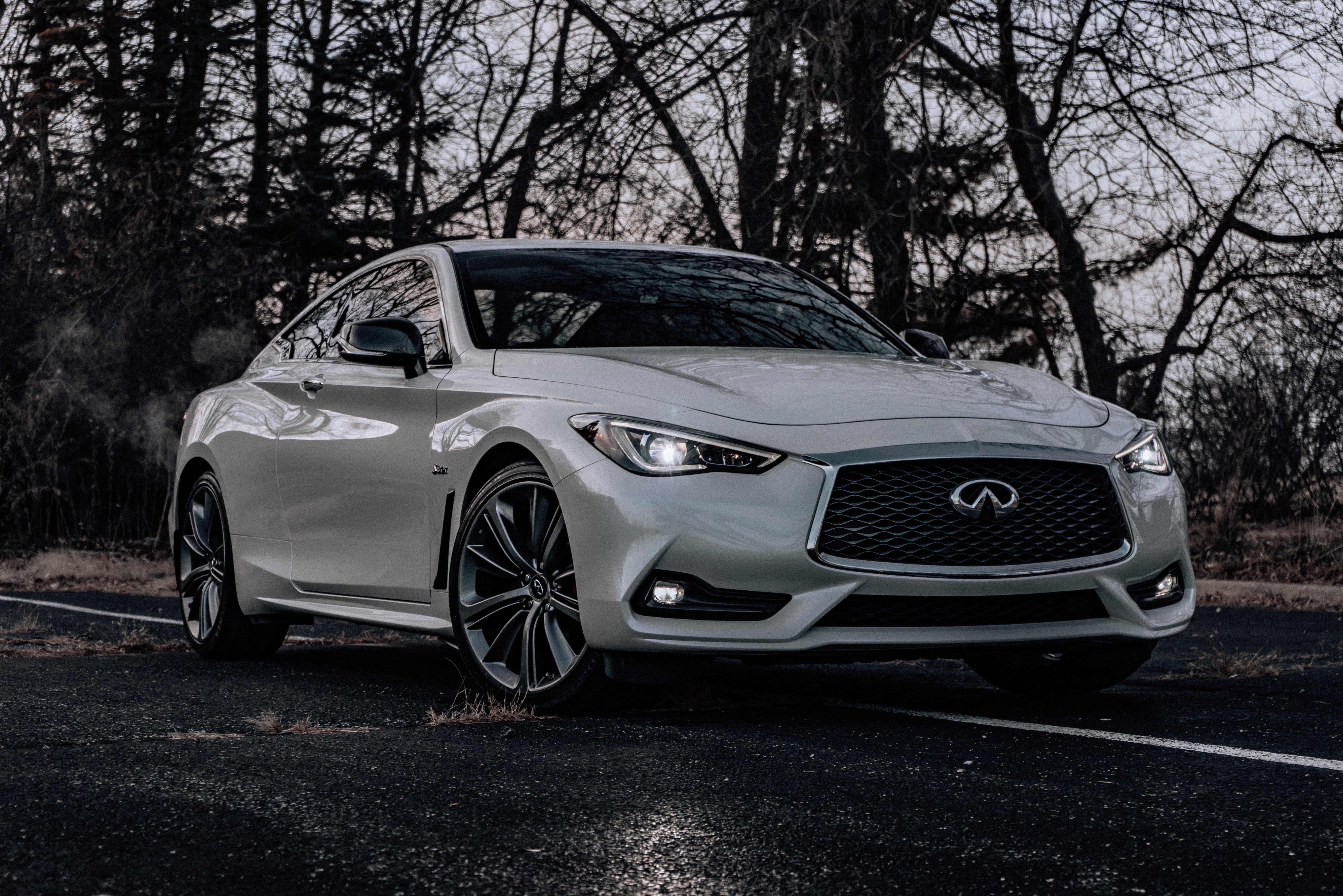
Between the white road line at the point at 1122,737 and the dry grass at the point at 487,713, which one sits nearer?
the white road line at the point at 1122,737

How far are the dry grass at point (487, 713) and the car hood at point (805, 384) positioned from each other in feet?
3.34

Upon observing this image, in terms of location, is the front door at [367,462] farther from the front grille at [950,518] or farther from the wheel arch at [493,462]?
the front grille at [950,518]

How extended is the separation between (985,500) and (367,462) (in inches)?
94.2

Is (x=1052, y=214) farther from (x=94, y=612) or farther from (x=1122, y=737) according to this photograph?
(x=1122, y=737)

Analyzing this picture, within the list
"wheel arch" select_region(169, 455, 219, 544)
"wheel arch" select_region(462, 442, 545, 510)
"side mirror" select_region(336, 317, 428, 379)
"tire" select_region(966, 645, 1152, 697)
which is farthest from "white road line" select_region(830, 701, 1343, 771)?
"wheel arch" select_region(169, 455, 219, 544)

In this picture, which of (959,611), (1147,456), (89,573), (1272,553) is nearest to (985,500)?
(959,611)

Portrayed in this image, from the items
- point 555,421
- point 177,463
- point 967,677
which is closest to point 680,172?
point 177,463

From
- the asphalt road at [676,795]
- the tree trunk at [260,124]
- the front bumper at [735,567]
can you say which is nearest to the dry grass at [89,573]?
the tree trunk at [260,124]

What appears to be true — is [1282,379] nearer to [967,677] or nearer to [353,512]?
[967,677]

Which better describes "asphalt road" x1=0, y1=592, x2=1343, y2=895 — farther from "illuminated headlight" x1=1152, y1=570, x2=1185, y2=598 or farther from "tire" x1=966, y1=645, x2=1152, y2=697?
"illuminated headlight" x1=1152, y1=570, x2=1185, y2=598

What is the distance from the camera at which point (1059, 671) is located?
18.2 feet

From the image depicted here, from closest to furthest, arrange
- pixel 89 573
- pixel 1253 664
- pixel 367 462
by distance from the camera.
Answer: pixel 367 462
pixel 1253 664
pixel 89 573

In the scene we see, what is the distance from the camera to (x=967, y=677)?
6242 millimetres

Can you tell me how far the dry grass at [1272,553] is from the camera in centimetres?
1067
